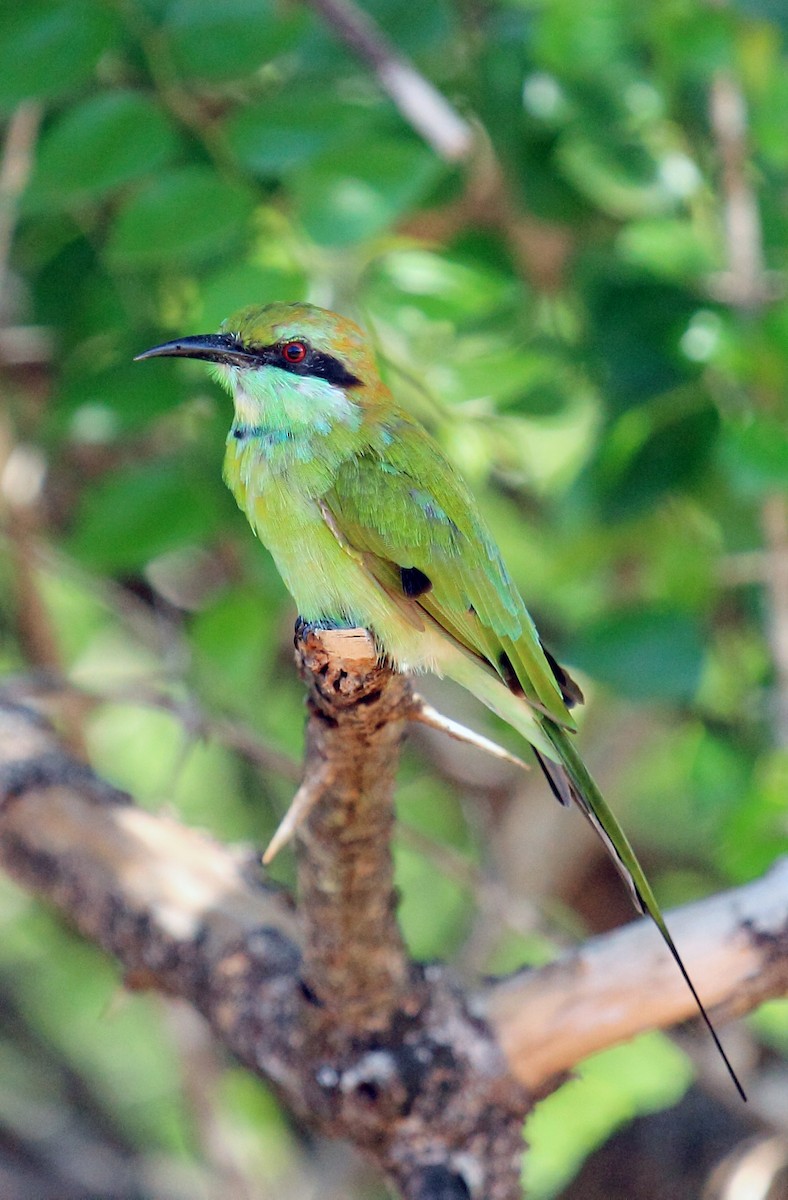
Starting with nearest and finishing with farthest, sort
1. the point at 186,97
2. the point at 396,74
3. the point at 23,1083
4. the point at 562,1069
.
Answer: the point at 562,1069 < the point at 396,74 < the point at 186,97 < the point at 23,1083

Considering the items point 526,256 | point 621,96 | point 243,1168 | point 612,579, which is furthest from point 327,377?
point 243,1168

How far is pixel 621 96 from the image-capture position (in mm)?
2752

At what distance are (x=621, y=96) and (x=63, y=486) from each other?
6.07 ft

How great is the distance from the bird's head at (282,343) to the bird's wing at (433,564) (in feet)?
0.74

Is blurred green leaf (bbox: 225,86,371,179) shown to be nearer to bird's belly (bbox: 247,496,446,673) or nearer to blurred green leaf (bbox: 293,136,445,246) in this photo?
blurred green leaf (bbox: 293,136,445,246)

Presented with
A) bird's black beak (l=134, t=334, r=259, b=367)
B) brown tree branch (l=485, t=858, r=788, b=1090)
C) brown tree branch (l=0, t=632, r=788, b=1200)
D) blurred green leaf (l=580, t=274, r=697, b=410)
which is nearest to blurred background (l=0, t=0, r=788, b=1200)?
blurred green leaf (l=580, t=274, r=697, b=410)

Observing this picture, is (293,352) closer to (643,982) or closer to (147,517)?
(147,517)

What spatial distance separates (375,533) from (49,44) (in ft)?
3.66

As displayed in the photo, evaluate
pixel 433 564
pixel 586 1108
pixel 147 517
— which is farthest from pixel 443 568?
pixel 586 1108

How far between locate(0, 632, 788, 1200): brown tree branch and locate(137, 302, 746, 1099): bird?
0.69ft

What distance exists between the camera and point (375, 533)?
2.18m

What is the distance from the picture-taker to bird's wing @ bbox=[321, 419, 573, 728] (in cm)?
218

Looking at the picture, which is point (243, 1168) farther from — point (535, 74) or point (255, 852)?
point (535, 74)

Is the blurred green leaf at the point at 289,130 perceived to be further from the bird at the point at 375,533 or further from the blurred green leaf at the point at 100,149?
the bird at the point at 375,533
